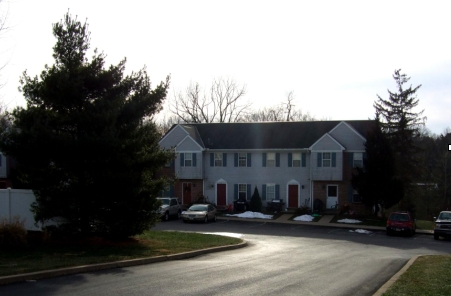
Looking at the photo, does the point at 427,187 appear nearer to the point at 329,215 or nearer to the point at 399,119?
the point at 399,119

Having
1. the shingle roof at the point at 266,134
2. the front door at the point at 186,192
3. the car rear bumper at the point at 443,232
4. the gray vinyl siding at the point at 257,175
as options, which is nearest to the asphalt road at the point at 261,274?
the car rear bumper at the point at 443,232

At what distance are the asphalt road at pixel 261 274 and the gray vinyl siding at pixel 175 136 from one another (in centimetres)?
2270

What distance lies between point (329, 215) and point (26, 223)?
93.8 feet

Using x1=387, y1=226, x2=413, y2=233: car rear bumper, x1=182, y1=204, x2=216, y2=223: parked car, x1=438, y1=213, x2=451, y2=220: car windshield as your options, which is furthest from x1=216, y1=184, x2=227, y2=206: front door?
x1=438, y1=213, x2=451, y2=220: car windshield

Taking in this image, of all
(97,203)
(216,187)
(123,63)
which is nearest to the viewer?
(97,203)

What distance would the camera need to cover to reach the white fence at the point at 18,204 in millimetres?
20141

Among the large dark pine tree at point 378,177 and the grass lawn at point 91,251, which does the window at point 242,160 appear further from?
the grass lawn at point 91,251

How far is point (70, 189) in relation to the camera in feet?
62.1

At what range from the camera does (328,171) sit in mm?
43469

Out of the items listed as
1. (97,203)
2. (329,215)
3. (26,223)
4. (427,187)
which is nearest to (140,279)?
(97,203)

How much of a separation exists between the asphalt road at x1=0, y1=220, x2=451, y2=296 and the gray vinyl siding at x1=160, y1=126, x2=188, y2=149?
22.7 meters

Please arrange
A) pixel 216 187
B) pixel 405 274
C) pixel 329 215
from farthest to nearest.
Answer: pixel 216 187 < pixel 329 215 < pixel 405 274

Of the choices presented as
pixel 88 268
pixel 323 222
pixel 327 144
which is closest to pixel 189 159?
pixel 327 144

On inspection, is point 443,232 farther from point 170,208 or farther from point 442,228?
point 170,208
